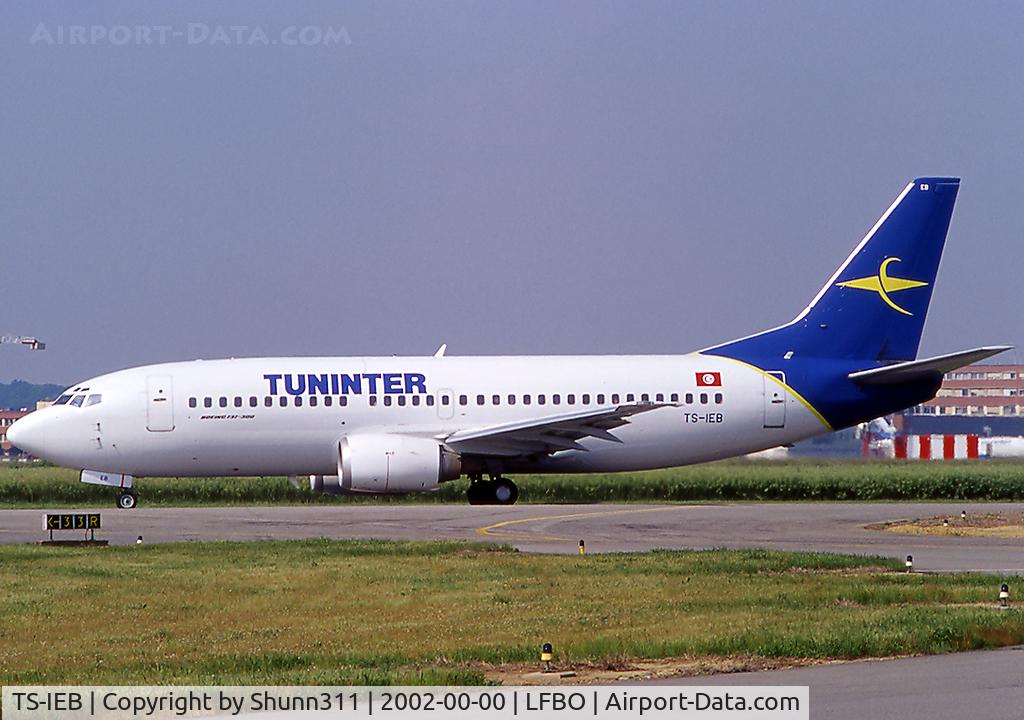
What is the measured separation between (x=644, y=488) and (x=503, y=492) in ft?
21.5

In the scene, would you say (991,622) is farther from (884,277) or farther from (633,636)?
(884,277)

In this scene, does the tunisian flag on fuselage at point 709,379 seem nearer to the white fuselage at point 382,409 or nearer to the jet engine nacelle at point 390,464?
the white fuselage at point 382,409

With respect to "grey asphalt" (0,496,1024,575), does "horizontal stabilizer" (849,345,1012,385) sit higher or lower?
higher

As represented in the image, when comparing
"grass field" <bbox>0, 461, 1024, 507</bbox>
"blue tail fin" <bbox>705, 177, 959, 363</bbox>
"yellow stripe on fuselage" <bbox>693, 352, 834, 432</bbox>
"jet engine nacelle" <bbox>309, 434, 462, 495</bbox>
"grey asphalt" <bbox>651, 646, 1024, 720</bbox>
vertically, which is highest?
"blue tail fin" <bbox>705, 177, 959, 363</bbox>

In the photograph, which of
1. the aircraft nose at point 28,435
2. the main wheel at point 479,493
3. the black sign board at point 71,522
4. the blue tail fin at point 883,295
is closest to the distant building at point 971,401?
the blue tail fin at point 883,295

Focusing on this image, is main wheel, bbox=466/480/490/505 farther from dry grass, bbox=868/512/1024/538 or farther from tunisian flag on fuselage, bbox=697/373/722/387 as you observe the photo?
dry grass, bbox=868/512/1024/538

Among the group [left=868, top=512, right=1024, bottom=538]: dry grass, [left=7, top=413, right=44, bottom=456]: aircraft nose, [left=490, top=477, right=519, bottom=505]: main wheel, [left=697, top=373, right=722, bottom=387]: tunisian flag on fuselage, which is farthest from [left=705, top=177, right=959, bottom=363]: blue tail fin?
[left=7, top=413, right=44, bottom=456]: aircraft nose

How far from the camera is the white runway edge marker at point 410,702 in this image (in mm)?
11234

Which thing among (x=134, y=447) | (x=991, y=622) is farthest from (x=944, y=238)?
(x=991, y=622)

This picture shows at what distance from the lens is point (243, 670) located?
14109 millimetres

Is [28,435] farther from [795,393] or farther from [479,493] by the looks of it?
[795,393]

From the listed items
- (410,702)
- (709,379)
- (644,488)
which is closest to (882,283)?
(709,379)

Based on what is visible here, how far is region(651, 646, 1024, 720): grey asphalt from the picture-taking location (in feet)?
36.0

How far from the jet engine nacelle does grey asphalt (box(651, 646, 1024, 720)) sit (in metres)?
23.3
